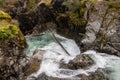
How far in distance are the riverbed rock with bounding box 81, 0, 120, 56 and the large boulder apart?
6.99 metres

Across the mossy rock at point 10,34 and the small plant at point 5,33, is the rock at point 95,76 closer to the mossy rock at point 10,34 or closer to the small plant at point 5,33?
the mossy rock at point 10,34

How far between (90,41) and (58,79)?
6.19 meters

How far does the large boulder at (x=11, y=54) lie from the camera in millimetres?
13039

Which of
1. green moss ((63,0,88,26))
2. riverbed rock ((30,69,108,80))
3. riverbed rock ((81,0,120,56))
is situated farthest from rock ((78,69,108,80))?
green moss ((63,0,88,26))

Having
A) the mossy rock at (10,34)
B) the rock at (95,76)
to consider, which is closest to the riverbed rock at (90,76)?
the rock at (95,76)

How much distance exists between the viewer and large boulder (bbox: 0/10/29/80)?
42.8ft

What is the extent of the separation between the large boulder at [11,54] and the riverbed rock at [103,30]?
6.99m

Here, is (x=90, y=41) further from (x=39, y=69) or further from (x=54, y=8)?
(x=54, y=8)

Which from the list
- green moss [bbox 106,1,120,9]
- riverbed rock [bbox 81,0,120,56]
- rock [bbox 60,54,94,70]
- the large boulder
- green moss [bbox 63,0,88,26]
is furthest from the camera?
green moss [bbox 63,0,88,26]

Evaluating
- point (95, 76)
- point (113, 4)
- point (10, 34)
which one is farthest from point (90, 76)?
point (113, 4)

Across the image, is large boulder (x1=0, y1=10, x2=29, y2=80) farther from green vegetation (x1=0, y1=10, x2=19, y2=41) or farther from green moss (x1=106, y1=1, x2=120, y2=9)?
green moss (x1=106, y1=1, x2=120, y2=9)

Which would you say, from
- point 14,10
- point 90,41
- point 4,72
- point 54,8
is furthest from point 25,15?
point 4,72

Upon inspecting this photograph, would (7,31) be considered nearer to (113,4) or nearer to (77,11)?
(113,4)

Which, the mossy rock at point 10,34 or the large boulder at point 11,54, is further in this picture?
the mossy rock at point 10,34
